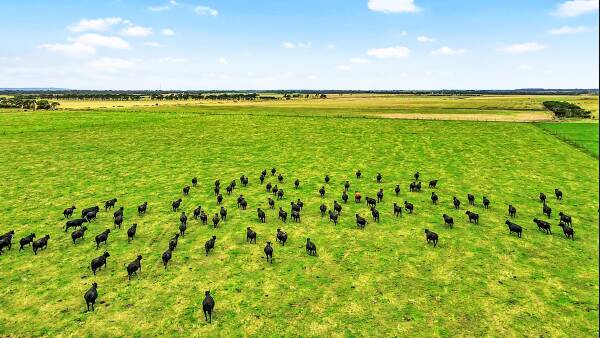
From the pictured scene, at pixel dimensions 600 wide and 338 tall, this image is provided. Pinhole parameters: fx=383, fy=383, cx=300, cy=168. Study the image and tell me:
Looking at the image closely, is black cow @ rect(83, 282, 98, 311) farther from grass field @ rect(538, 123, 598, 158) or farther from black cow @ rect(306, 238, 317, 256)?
grass field @ rect(538, 123, 598, 158)

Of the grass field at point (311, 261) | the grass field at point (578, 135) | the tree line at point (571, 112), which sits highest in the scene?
the tree line at point (571, 112)

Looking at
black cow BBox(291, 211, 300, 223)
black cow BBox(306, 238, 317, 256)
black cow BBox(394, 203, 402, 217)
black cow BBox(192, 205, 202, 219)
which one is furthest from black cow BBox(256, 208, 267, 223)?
black cow BBox(394, 203, 402, 217)

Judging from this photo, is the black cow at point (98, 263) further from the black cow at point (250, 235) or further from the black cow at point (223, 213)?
the black cow at point (223, 213)

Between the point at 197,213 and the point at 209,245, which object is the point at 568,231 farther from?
the point at 197,213

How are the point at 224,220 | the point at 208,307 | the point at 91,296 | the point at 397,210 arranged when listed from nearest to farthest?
1. the point at 208,307
2. the point at 91,296
3. the point at 224,220
4. the point at 397,210

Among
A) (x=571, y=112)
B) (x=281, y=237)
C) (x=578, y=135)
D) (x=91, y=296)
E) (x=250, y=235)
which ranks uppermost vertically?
(x=571, y=112)

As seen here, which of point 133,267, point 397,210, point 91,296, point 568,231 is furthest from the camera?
point 397,210

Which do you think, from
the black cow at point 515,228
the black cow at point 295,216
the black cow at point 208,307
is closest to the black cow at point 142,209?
the black cow at point 295,216

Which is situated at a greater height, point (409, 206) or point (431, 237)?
point (409, 206)

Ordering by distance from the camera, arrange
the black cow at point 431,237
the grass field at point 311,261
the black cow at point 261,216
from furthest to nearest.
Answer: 1. the black cow at point 261,216
2. the black cow at point 431,237
3. the grass field at point 311,261

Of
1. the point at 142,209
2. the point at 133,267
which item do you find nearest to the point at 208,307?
the point at 133,267
